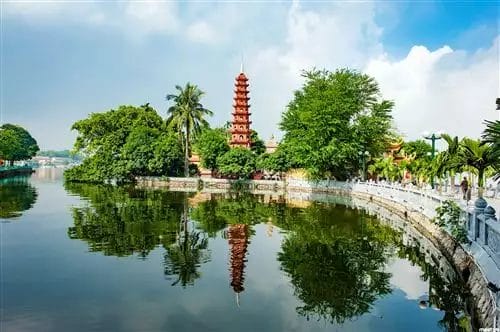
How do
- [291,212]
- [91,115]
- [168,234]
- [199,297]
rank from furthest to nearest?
[91,115]
[291,212]
[168,234]
[199,297]

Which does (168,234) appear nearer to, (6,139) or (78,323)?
(78,323)

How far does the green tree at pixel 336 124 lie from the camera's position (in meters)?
37.3

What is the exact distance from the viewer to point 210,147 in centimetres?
4828

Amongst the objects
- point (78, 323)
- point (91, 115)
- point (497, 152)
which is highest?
point (91, 115)

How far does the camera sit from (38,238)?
15.9m

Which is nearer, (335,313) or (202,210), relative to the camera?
(335,313)

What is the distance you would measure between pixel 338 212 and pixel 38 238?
47.6 feet

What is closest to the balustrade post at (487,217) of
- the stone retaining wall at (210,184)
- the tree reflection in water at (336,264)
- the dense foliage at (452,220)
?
the dense foliage at (452,220)

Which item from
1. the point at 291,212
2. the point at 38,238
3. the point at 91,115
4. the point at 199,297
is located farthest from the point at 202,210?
the point at 91,115

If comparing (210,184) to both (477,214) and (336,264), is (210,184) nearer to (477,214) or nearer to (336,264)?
(336,264)

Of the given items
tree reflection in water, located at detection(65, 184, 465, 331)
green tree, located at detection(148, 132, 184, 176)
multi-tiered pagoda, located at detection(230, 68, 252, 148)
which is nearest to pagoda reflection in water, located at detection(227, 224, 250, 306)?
tree reflection in water, located at detection(65, 184, 465, 331)

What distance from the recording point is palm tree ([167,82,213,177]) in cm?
5200

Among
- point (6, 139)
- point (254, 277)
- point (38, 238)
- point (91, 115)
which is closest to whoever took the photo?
point (254, 277)

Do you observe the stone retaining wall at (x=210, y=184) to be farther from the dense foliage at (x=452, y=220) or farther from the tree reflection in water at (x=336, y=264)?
the dense foliage at (x=452, y=220)
